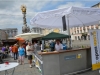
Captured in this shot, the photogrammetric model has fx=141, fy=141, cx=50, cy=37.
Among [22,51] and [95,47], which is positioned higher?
[95,47]

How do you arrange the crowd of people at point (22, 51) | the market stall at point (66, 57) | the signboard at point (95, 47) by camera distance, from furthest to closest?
the crowd of people at point (22, 51) → the market stall at point (66, 57) → the signboard at point (95, 47)

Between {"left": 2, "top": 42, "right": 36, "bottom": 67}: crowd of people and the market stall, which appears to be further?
{"left": 2, "top": 42, "right": 36, "bottom": 67}: crowd of people

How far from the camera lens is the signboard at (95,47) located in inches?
229

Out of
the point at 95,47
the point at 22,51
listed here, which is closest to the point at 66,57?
the point at 95,47

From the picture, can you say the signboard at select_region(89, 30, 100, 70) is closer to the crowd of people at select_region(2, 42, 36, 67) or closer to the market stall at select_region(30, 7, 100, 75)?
the market stall at select_region(30, 7, 100, 75)

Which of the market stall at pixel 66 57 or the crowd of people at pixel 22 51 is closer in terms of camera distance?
the market stall at pixel 66 57

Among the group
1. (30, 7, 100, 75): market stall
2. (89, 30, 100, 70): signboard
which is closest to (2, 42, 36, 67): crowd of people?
(30, 7, 100, 75): market stall

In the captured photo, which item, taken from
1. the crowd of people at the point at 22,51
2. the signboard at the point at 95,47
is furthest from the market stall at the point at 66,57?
the crowd of people at the point at 22,51

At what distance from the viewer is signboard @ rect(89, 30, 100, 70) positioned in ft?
19.0

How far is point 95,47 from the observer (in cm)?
585

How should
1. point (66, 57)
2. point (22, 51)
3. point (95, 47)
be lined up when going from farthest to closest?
point (22, 51)
point (66, 57)
point (95, 47)

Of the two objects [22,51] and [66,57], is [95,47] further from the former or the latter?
[22,51]

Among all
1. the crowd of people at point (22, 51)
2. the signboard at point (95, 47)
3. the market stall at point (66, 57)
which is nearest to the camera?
the signboard at point (95, 47)

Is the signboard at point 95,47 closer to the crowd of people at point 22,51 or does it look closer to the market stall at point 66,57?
the market stall at point 66,57
